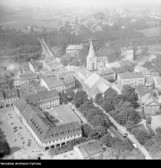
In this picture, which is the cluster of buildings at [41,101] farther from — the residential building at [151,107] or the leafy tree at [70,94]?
the residential building at [151,107]

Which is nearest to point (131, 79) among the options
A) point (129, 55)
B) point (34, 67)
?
point (129, 55)

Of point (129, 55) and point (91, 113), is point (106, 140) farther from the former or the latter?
point (129, 55)

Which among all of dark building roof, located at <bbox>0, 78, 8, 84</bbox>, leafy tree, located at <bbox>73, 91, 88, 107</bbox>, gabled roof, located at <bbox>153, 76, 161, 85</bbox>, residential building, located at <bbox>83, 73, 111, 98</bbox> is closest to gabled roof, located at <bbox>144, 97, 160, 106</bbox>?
residential building, located at <bbox>83, 73, 111, 98</bbox>

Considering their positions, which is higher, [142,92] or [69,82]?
[69,82]

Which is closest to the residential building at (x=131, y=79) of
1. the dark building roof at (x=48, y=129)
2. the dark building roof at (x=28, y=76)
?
the dark building roof at (x=28, y=76)

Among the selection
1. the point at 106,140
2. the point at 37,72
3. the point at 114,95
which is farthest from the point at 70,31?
the point at 106,140
